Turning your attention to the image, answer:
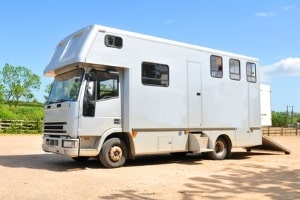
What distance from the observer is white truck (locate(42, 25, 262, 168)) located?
1053 centimetres

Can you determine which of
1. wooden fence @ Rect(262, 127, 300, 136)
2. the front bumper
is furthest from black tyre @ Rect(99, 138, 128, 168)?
wooden fence @ Rect(262, 127, 300, 136)

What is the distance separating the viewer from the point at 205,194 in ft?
24.3

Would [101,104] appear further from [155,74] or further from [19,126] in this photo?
[19,126]

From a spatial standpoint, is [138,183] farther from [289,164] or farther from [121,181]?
[289,164]

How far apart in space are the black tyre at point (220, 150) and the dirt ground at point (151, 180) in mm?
1100

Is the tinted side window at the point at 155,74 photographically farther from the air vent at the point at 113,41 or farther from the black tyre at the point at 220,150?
the black tyre at the point at 220,150

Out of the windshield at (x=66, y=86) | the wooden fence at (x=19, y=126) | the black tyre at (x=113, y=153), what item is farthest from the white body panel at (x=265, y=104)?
the wooden fence at (x=19, y=126)

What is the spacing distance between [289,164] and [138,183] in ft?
19.3

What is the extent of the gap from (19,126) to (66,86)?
27.0 m

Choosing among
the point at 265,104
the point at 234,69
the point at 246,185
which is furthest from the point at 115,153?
the point at 265,104

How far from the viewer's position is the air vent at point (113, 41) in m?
10.9

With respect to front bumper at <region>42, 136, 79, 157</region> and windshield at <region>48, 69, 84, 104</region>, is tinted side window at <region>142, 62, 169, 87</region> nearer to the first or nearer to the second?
windshield at <region>48, 69, 84, 104</region>

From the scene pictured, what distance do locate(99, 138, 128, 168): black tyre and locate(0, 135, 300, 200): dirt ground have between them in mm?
257

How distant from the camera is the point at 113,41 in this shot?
11.0 m
